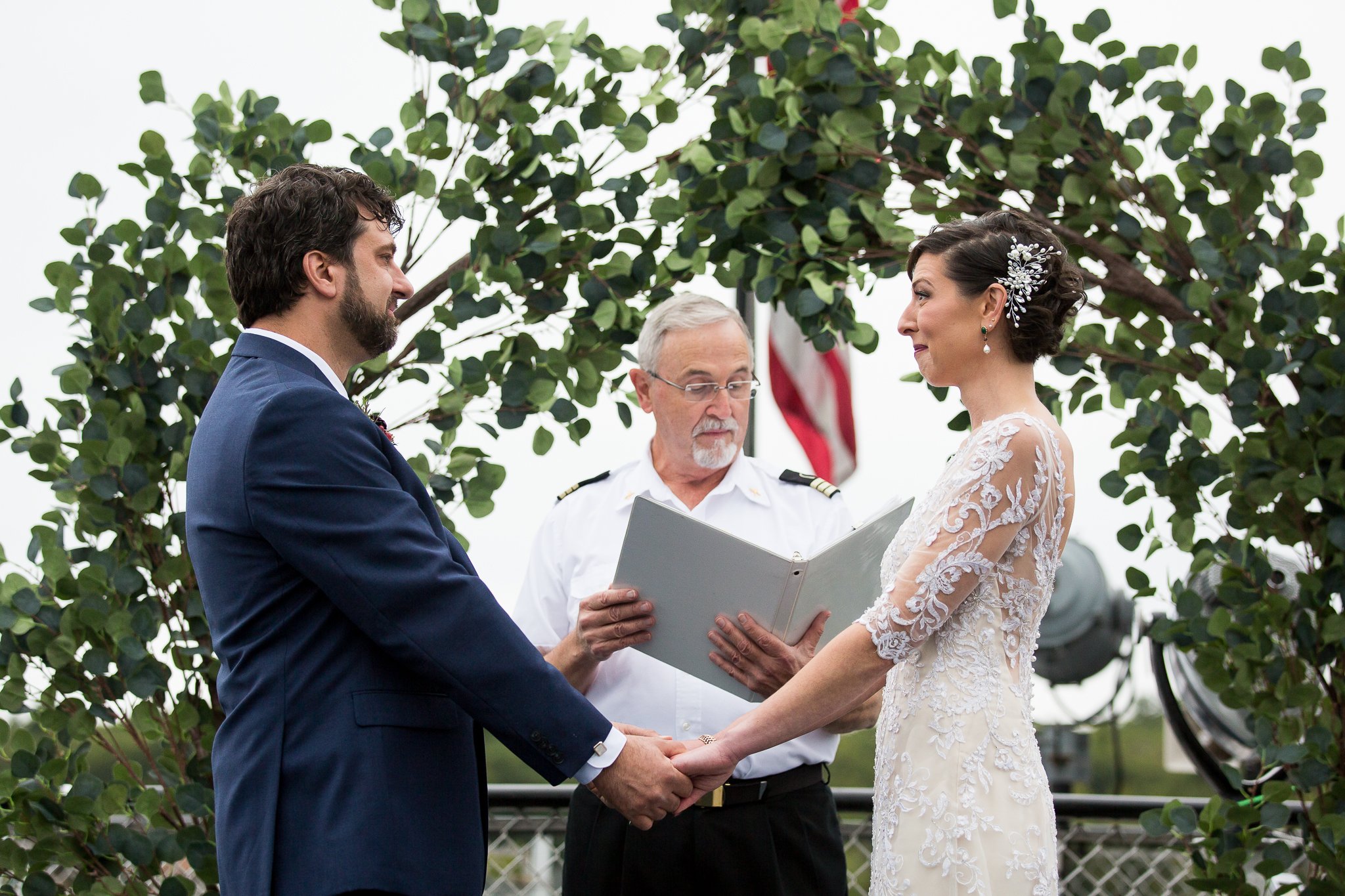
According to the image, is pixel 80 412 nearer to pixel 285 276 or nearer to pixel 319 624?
pixel 285 276

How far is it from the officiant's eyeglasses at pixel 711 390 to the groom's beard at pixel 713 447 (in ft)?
0.18

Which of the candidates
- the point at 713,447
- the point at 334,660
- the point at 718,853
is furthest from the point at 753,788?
the point at 334,660

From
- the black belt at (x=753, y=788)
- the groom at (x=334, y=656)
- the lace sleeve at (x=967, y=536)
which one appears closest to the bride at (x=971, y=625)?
the lace sleeve at (x=967, y=536)

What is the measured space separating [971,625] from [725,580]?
1.78 ft

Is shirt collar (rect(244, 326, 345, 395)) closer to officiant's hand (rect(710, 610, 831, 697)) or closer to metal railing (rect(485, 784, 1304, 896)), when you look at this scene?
officiant's hand (rect(710, 610, 831, 697))

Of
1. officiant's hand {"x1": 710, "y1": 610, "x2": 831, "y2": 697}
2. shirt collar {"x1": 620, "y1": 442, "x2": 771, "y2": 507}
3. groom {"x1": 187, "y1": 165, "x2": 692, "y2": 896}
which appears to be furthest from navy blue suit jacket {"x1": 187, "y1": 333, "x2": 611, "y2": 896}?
shirt collar {"x1": 620, "y1": 442, "x2": 771, "y2": 507}

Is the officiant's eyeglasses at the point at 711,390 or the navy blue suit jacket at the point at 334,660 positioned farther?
the officiant's eyeglasses at the point at 711,390

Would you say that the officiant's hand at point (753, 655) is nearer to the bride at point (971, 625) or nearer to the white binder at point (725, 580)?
the white binder at point (725, 580)

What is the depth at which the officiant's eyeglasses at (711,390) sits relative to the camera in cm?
335

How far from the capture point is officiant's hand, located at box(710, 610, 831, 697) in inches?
114

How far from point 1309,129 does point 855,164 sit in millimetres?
1175

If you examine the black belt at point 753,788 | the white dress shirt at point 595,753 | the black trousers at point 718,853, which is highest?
the white dress shirt at point 595,753

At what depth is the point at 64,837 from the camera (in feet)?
10.9

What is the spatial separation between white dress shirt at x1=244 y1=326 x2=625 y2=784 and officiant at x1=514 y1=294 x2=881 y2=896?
1.30ft
